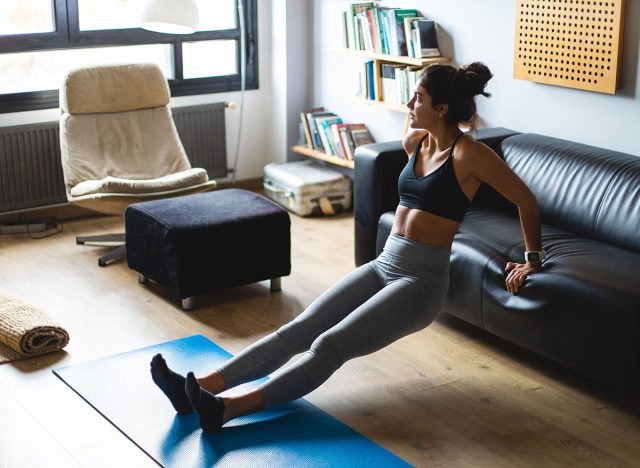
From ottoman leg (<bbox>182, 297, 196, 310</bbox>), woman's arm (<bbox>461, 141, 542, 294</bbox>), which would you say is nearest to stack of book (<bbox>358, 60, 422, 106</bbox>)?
ottoman leg (<bbox>182, 297, 196, 310</bbox>)

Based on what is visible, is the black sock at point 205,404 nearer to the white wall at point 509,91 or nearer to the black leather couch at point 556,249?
the black leather couch at point 556,249

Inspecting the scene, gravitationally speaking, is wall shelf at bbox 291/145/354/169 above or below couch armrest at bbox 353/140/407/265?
below

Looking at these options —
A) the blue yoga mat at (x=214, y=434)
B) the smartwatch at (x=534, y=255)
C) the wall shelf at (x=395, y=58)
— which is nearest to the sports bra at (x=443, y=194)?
the smartwatch at (x=534, y=255)

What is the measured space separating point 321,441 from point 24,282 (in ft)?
6.75

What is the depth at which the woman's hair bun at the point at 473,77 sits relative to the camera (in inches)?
122

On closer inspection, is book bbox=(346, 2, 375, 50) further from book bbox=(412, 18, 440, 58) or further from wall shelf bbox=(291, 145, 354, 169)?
wall shelf bbox=(291, 145, 354, 169)

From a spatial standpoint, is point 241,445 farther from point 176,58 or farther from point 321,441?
point 176,58

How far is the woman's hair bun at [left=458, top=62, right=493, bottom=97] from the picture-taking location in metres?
3.09

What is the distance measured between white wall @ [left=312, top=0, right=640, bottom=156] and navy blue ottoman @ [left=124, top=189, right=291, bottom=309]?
1.30 meters

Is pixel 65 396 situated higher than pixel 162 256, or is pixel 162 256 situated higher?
pixel 162 256

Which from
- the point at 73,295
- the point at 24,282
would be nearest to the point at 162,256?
the point at 73,295

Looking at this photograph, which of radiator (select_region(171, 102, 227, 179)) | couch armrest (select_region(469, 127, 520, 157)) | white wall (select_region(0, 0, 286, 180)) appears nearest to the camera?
couch armrest (select_region(469, 127, 520, 157))

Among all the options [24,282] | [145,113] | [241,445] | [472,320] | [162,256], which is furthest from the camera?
[145,113]

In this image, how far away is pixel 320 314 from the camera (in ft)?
10.2
